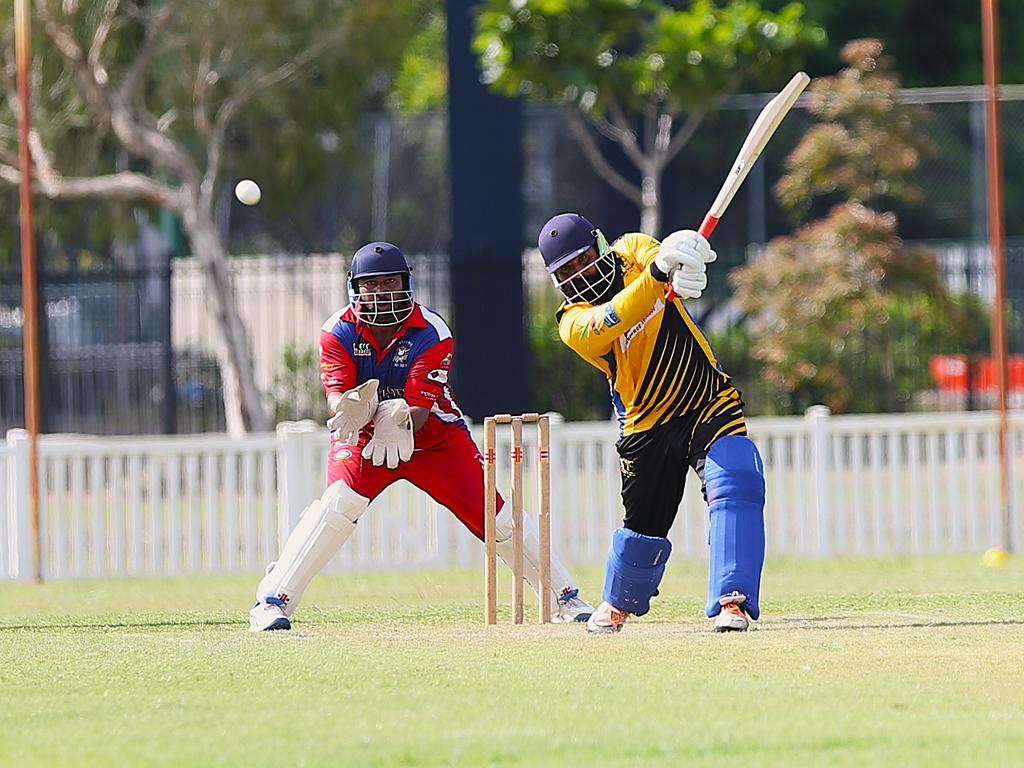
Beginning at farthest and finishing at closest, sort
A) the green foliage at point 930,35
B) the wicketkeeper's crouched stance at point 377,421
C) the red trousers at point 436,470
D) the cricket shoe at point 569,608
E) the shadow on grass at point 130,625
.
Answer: the green foliage at point 930,35 < the shadow on grass at point 130,625 < the cricket shoe at point 569,608 < the red trousers at point 436,470 < the wicketkeeper's crouched stance at point 377,421

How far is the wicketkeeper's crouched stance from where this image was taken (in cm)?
849

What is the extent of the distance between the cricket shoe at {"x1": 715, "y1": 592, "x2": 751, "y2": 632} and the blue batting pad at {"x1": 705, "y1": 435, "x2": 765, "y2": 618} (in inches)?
0.9

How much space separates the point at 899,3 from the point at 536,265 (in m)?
16.0

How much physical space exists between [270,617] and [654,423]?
75.2 inches

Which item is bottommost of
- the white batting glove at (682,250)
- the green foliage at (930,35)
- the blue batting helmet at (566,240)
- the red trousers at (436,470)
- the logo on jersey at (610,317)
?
the red trousers at (436,470)

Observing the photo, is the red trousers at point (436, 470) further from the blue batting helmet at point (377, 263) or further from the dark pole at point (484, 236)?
the dark pole at point (484, 236)

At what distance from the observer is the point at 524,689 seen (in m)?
6.48

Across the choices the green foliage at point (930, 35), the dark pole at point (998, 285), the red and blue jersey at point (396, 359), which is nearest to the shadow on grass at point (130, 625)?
the red and blue jersey at point (396, 359)

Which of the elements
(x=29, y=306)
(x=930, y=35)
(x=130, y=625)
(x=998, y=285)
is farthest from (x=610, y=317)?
(x=930, y=35)

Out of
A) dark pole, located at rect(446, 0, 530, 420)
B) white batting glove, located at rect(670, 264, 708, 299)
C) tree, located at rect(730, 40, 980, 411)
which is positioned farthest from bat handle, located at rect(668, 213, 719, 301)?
tree, located at rect(730, 40, 980, 411)

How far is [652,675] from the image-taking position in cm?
673

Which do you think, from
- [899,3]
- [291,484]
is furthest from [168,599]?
[899,3]

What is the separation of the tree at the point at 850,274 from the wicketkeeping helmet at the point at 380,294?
1213cm

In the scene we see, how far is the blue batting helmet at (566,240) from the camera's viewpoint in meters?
8.09
